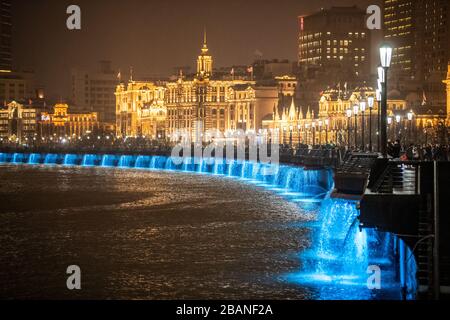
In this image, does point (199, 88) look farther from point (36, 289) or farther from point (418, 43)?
point (36, 289)

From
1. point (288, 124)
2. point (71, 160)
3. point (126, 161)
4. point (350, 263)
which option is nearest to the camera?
point (350, 263)

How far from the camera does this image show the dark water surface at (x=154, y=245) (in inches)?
1047

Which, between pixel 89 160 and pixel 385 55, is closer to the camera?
pixel 385 55

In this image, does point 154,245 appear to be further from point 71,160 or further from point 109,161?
point 71,160

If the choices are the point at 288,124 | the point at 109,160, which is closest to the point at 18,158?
the point at 109,160

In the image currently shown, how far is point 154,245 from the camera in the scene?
35.1m

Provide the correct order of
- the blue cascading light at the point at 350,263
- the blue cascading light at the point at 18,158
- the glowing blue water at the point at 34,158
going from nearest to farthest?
the blue cascading light at the point at 350,263 → the glowing blue water at the point at 34,158 → the blue cascading light at the point at 18,158

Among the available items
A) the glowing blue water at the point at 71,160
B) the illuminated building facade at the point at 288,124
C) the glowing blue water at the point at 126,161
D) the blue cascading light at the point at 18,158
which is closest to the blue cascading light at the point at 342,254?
the glowing blue water at the point at 126,161

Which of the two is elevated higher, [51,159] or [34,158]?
[34,158]

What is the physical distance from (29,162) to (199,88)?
175ft

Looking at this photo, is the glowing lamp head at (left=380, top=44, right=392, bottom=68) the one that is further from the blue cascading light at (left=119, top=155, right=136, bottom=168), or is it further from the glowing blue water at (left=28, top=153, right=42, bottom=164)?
the glowing blue water at (left=28, top=153, right=42, bottom=164)

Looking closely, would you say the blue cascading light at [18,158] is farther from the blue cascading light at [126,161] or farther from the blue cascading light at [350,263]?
the blue cascading light at [350,263]

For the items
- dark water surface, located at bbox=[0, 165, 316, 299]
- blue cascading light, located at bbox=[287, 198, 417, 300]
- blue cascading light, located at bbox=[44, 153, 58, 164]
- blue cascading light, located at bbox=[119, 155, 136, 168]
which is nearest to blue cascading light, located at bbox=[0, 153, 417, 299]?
blue cascading light, located at bbox=[287, 198, 417, 300]
